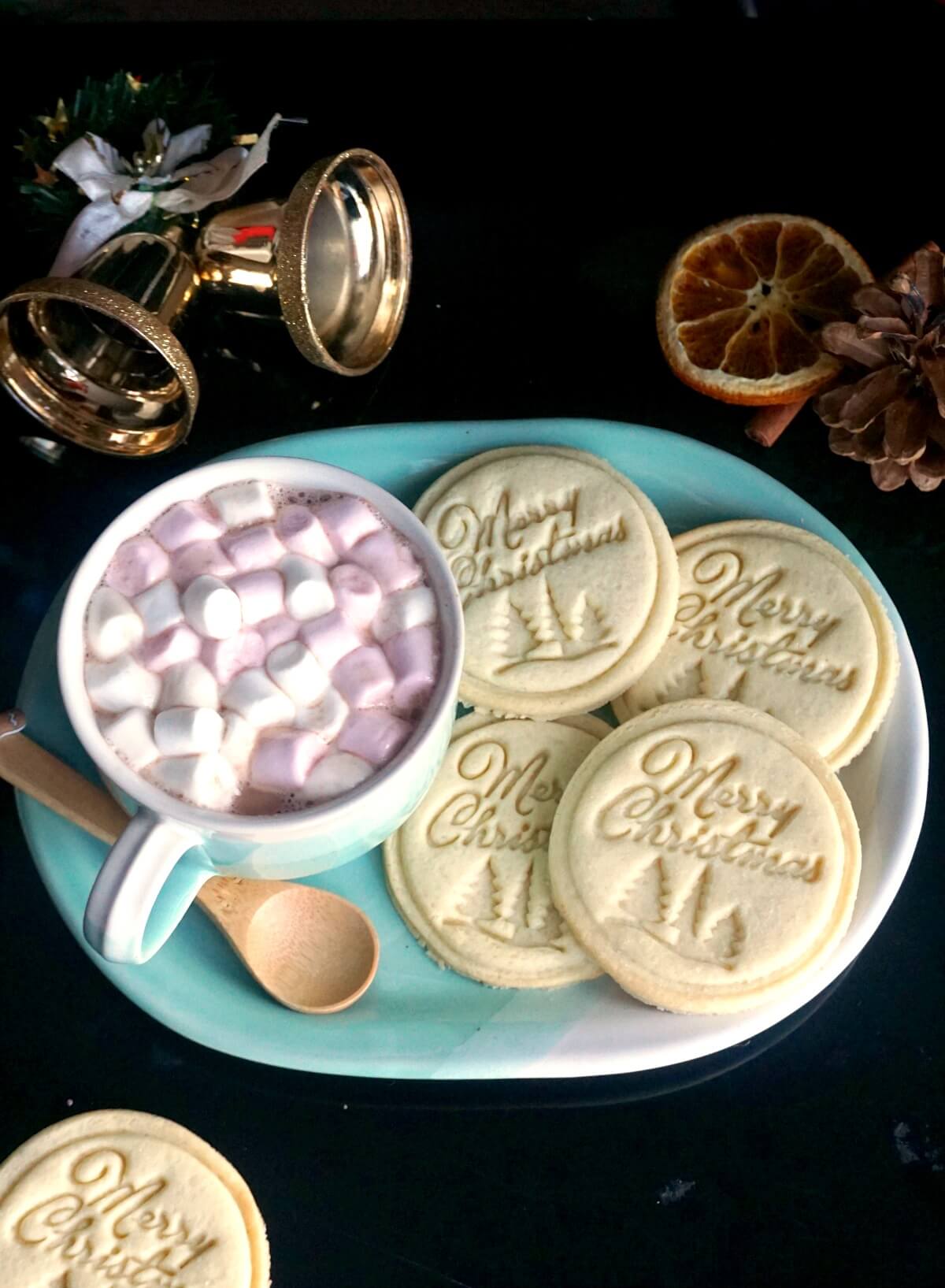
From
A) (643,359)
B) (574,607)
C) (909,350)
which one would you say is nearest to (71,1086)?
(574,607)

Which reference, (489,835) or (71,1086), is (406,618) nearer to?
(489,835)

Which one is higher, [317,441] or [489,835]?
[317,441]

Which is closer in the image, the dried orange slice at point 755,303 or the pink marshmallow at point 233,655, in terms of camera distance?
the pink marshmallow at point 233,655

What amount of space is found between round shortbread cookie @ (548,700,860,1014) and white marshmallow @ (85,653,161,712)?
1.17ft

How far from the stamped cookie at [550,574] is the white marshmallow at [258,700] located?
222 millimetres

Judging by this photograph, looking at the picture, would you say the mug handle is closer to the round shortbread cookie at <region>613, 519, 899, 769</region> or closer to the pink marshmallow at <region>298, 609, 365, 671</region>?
the pink marshmallow at <region>298, 609, 365, 671</region>

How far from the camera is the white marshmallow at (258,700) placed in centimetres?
90

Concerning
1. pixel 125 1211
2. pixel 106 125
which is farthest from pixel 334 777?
pixel 106 125

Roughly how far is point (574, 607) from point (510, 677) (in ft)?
0.30

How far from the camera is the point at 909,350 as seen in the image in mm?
1177

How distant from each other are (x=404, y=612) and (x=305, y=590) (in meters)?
0.08

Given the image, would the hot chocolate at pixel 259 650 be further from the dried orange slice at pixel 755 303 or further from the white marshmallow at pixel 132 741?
the dried orange slice at pixel 755 303

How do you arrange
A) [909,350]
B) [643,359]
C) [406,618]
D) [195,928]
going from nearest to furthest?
[406,618], [195,928], [909,350], [643,359]

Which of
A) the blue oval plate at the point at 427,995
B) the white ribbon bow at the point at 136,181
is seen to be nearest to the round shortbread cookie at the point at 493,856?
the blue oval plate at the point at 427,995
